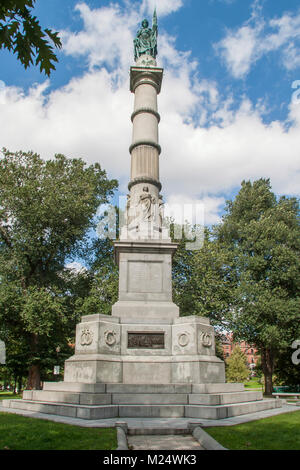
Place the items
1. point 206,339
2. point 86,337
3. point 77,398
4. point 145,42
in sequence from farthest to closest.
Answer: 1. point 145,42
2. point 206,339
3. point 86,337
4. point 77,398

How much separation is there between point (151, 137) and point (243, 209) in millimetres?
17793

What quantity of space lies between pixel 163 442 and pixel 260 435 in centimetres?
207

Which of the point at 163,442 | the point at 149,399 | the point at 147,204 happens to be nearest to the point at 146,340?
the point at 149,399

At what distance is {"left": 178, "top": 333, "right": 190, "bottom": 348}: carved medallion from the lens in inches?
517

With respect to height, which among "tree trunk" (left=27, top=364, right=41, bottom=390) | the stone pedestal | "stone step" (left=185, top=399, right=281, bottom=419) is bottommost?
"tree trunk" (left=27, top=364, right=41, bottom=390)

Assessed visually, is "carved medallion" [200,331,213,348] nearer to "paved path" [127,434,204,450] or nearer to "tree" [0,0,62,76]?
"paved path" [127,434,204,450]

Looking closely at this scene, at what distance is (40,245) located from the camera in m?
28.2

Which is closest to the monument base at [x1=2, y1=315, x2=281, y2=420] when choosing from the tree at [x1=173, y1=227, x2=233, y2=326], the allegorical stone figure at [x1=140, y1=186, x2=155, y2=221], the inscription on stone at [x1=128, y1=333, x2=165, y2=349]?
the inscription on stone at [x1=128, y1=333, x2=165, y2=349]

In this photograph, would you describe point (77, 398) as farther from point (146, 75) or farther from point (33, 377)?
point (33, 377)

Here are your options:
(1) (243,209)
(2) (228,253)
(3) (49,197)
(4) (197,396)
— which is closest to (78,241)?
(3) (49,197)

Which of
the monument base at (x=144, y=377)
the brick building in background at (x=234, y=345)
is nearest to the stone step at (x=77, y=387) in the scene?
the monument base at (x=144, y=377)

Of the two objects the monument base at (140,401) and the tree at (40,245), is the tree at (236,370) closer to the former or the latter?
the tree at (40,245)

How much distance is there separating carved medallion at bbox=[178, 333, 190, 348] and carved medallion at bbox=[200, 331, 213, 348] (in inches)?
20.2

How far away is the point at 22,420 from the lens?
9148 millimetres
